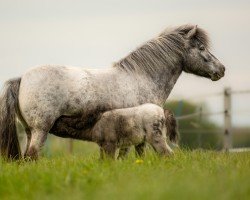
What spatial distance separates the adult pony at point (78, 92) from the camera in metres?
9.62

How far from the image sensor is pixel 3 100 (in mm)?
9930

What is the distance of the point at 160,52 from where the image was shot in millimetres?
10852

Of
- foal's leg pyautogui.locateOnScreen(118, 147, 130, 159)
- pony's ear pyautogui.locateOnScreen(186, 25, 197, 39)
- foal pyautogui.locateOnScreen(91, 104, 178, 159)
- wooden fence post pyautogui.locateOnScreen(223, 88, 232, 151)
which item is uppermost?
pony's ear pyautogui.locateOnScreen(186, 25, 197, 39)

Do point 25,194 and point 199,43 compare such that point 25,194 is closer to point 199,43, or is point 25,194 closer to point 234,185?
point 234,185

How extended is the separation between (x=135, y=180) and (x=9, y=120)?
415cm

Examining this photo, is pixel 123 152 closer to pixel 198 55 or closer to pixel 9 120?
pixel 9 120

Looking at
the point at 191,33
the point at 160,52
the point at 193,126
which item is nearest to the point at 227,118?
the point at 191,33

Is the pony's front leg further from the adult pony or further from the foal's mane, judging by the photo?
the foal's mane

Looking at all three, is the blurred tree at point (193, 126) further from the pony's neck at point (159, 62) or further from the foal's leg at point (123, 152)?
the foal's leg at point (123, 152)

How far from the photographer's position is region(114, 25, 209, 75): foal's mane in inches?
415

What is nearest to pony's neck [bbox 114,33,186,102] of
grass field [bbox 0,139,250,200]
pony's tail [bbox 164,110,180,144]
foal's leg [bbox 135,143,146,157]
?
pony's tail [bbox 164,110,180,144]

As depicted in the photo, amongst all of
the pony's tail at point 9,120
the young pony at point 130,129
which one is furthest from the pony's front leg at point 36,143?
the young pony at point 130,129

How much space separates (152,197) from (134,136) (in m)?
3.85

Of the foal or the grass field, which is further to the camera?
the foal
